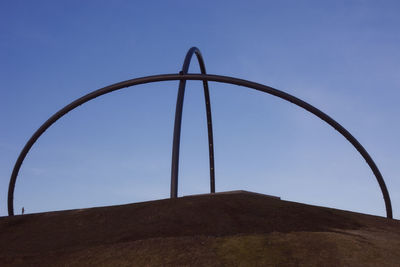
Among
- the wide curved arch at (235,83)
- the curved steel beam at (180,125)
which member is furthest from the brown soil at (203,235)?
the curved steel beam at (180,125)

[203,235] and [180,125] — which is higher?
[180,125]

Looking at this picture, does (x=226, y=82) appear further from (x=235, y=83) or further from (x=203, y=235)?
(x=203, y=235)

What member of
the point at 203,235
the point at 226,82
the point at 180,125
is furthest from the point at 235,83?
the point at 203,235

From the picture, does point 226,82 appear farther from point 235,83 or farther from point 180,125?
point 180,125

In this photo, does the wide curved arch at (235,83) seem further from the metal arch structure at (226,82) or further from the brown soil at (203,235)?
the brown soil at (203,235)

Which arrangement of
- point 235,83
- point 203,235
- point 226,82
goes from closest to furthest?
point 203,235
point 235,83
point 226,82

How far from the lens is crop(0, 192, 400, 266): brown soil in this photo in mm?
13164

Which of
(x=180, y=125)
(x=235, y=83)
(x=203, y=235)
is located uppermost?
(x=235, y=83)

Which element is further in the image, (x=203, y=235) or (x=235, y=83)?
(x=235, y=83)

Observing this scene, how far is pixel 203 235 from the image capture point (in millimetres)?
14914

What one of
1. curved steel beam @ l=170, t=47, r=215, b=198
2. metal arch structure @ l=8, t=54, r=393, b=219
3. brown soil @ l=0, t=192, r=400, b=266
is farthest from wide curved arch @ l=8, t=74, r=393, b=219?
brown soil @ l=0, t=192, r=400, b=266

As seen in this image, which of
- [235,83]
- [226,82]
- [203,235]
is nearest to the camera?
[203,235]

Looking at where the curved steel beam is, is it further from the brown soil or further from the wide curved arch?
the brown soil

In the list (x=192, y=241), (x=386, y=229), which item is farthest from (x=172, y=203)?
(x=386, y=229)
